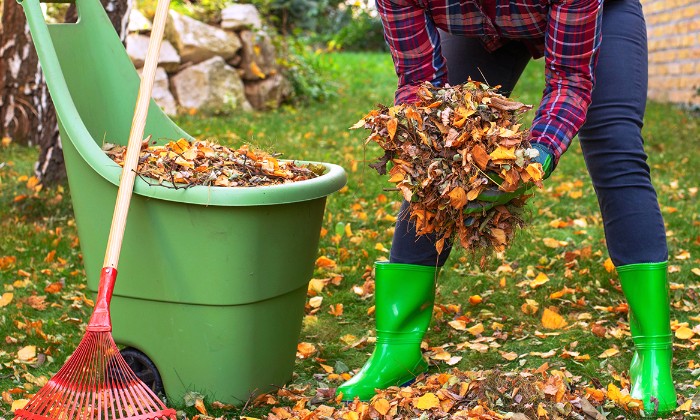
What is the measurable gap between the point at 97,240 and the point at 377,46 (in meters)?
12.2

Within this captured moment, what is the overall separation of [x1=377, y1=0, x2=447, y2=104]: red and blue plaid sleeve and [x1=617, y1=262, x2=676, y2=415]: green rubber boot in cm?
70

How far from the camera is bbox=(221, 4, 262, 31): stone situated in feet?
22.4

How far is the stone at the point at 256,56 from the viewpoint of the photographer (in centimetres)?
684

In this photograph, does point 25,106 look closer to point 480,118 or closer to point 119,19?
point 119,19

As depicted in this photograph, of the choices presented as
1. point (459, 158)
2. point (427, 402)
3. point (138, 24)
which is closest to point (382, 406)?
point (427, 402)

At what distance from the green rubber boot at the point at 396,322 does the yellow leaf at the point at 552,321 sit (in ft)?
2.13

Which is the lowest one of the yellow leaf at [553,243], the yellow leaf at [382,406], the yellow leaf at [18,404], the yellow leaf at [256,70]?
the yellow leaf at [18,404]

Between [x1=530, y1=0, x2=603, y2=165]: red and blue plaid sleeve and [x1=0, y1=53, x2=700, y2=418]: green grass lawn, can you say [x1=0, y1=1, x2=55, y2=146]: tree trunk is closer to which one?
[x1=0, y1=53, x2=700, y2=418]: green grass lawn

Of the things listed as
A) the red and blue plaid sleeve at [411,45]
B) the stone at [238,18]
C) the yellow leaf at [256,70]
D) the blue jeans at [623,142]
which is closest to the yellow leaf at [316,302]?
the blue jeans at [623,142]

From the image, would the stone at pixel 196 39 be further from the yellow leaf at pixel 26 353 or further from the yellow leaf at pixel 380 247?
the yellow leaf at pixel 26 353

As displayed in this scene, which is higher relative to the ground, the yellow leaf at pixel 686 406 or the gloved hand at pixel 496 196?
the gloved hand at pixel 496 196

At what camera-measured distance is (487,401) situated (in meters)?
1.96

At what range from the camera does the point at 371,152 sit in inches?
214

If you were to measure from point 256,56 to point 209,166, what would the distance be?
4878mm
